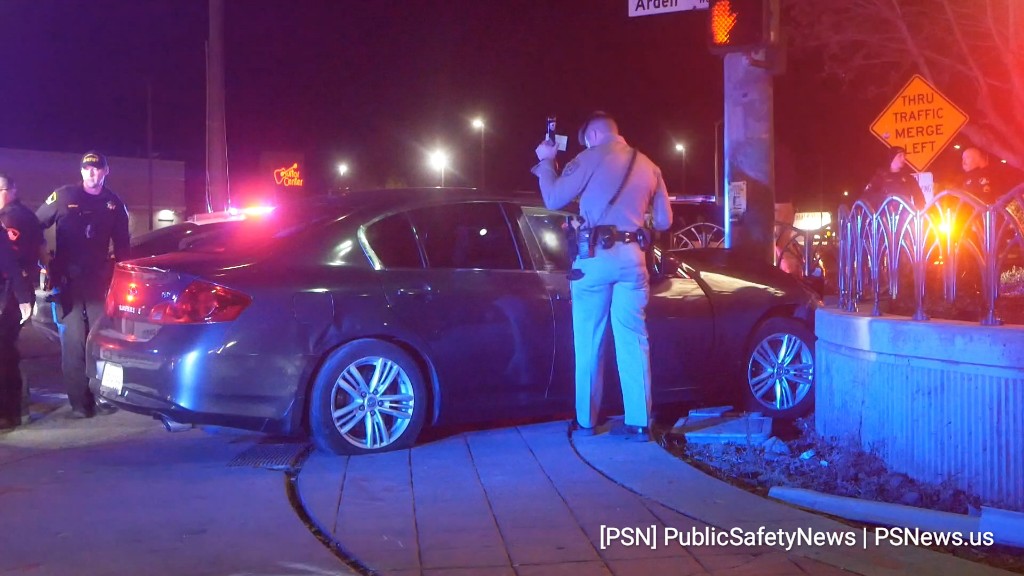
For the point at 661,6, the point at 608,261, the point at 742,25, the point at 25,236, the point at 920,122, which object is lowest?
the point at 608,261

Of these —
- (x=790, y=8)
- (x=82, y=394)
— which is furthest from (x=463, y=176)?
(x=82, y=394)

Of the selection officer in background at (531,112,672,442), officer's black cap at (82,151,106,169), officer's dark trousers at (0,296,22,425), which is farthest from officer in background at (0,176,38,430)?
officer in background at (531,112,672,442)

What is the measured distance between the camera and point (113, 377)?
231 inches

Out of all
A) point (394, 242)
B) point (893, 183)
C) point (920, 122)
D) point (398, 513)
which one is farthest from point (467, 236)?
point (920, 122)

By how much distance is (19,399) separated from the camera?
6883mm

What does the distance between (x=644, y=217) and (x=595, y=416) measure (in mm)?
1213

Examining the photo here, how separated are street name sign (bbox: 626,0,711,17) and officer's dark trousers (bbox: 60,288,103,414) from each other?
16.1ft

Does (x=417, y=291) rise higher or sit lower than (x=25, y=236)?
lower

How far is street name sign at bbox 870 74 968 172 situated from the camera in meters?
11.1

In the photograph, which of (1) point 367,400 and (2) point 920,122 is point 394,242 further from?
(2) point 920,122

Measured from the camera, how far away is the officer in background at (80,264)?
23.6 feet

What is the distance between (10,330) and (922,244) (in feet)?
18.4

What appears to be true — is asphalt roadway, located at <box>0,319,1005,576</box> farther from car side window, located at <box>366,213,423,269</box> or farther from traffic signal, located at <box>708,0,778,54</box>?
traffic signal, located at <box>708,0,778,54</box>

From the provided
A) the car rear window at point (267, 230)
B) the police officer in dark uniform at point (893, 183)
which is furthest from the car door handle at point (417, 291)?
the police officer in dark uniform at point (893, 183)
